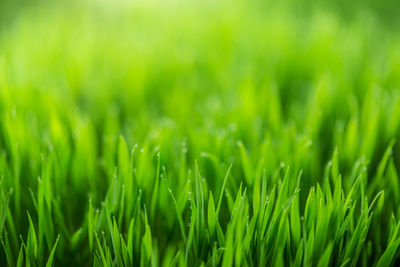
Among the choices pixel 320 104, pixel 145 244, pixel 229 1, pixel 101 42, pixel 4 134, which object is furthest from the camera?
pixel 229 1

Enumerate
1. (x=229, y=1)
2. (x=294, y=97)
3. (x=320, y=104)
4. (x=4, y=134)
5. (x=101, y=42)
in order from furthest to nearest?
(x=229, y=1) < (x=101, y=42) < (x=294, y=97) < (x=320, y=104) < (x=4, y=134)

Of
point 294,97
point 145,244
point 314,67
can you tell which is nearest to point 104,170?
point 145,244

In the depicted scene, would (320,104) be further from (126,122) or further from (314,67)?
(126,122)

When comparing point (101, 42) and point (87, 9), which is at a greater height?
point (87, 9)

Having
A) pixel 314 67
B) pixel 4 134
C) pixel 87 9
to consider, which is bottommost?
pixel 4 134

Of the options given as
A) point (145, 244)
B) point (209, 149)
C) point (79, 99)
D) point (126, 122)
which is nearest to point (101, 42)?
point (79, 99)

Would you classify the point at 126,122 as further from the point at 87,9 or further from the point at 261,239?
the point at 87,9

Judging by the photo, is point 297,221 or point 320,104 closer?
point 297,221
